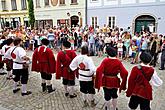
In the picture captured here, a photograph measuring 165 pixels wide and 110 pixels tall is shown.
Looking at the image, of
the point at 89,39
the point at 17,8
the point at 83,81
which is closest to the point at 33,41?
the point at 89,39

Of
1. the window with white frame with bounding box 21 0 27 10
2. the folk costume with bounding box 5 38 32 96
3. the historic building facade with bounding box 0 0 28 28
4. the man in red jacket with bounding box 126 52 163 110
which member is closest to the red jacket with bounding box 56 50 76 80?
the folk costume with bounding box 5 38 32 96

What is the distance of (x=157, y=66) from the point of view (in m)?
11.1

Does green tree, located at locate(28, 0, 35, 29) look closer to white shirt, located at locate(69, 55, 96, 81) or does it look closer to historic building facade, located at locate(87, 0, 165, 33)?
historic building facade, located at locate(87, 0, 165, 33)

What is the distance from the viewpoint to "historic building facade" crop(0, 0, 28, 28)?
32.0m

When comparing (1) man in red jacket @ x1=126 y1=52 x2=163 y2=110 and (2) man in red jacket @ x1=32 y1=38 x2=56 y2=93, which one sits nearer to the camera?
(1) man in red jacket @ x1=126 y1=52 x2=163 y2=110

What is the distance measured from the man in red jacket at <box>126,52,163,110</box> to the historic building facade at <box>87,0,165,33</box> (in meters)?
14.7

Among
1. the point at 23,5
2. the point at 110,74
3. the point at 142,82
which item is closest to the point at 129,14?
the point at 110,74

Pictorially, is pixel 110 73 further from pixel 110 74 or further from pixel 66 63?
pixel 66 63

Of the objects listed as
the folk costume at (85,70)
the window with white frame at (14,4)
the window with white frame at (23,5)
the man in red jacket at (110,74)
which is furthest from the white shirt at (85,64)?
the window with white frame at (14,4)

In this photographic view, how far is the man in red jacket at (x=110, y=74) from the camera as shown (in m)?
5.21

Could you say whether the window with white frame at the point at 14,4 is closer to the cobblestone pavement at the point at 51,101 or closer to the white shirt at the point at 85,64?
the cobblestone pavement at the point at 51,101

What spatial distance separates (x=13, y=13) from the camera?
33.8 metres

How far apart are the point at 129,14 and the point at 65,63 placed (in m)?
15.1

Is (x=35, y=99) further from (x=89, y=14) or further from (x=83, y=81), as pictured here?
(x=89, y=14)
